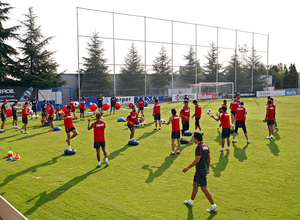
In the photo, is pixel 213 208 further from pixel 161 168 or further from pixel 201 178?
pixel 161 168

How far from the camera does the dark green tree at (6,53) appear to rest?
3841cm

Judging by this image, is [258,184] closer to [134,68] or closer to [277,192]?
[277,192]

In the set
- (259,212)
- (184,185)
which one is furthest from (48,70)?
(259,212)

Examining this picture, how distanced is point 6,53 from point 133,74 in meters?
25.0

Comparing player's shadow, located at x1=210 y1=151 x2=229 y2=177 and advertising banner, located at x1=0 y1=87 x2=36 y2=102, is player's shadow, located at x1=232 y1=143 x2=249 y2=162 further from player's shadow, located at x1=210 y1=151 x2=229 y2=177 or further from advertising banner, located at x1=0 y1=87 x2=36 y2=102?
advertising banner, located at x1=0 y1=87 x2=36 y2=102

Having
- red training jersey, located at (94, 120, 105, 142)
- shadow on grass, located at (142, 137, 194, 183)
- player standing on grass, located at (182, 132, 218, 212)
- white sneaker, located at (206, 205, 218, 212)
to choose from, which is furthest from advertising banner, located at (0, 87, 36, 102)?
white sneaker, located at (206, 205, 218, 212)

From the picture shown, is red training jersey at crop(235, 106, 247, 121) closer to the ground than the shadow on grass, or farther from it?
farther from it

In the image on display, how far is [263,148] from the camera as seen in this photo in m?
14.0

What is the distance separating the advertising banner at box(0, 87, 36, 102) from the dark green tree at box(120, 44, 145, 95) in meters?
22.4

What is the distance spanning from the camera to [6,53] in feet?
130

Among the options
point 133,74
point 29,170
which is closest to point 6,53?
point 133,74

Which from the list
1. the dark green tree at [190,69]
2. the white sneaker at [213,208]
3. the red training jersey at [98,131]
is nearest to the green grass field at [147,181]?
the white sneaker at [213,208]

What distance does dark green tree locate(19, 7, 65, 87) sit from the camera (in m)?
39.4

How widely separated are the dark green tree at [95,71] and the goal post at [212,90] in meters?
17.6
